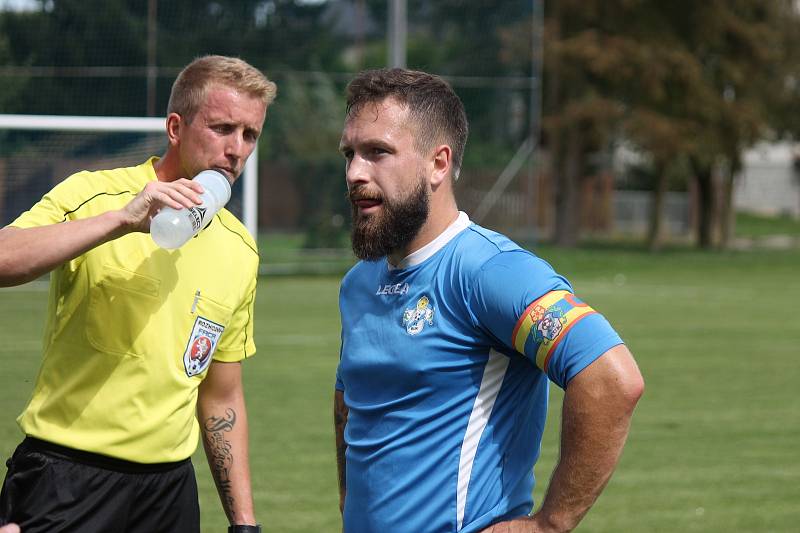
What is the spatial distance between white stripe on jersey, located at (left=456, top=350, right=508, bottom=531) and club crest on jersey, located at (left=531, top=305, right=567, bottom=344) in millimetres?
250

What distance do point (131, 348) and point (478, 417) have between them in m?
1.27

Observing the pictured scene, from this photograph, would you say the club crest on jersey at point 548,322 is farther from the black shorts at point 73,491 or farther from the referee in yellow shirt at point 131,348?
the black shorts at point 73,491

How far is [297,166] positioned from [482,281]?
24.9m

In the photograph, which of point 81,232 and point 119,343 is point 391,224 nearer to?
point 81,232

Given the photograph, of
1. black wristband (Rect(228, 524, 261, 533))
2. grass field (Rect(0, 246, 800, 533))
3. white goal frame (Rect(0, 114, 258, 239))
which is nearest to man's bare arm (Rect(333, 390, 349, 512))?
black wristband (Rect(228, 524, 261, 533))

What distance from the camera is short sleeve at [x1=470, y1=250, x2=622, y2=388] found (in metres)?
3.21

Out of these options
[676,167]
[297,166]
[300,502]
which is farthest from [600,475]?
[676,167]

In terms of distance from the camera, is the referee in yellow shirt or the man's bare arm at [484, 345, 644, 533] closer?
the man's bare arm at [484, 345, 644, 533]

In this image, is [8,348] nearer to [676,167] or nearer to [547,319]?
[547,319]

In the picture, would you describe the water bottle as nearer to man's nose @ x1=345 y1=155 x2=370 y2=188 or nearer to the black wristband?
man's nose @ x1=345 y1=155 x2=370 y2=188

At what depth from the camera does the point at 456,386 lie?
135 inches

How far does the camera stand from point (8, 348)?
541 inches

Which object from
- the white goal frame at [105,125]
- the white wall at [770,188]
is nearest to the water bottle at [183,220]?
the white goal frame at [105,125]

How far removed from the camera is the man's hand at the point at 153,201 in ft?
11.8
